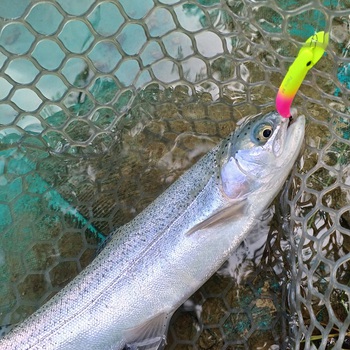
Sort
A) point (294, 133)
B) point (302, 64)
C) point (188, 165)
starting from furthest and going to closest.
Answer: point (188, 165), point (294, 133), point (302, 64)

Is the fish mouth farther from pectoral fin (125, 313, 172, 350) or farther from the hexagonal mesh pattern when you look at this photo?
pectoral fin (125, 313, 172, 350)

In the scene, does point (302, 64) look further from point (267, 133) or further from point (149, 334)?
point (149, 334)

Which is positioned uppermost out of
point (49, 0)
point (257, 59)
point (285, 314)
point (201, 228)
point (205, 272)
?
point (49, 0)

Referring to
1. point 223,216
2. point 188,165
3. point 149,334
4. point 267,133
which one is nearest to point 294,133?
point 267,133

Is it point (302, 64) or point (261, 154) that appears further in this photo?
point (261, 154)

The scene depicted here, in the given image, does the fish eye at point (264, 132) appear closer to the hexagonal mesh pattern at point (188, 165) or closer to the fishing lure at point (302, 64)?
the fishing lure at point (302, 64)

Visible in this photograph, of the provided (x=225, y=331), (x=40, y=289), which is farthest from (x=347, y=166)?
(x=40, y=289)

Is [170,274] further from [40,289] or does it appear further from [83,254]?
[40,289]
